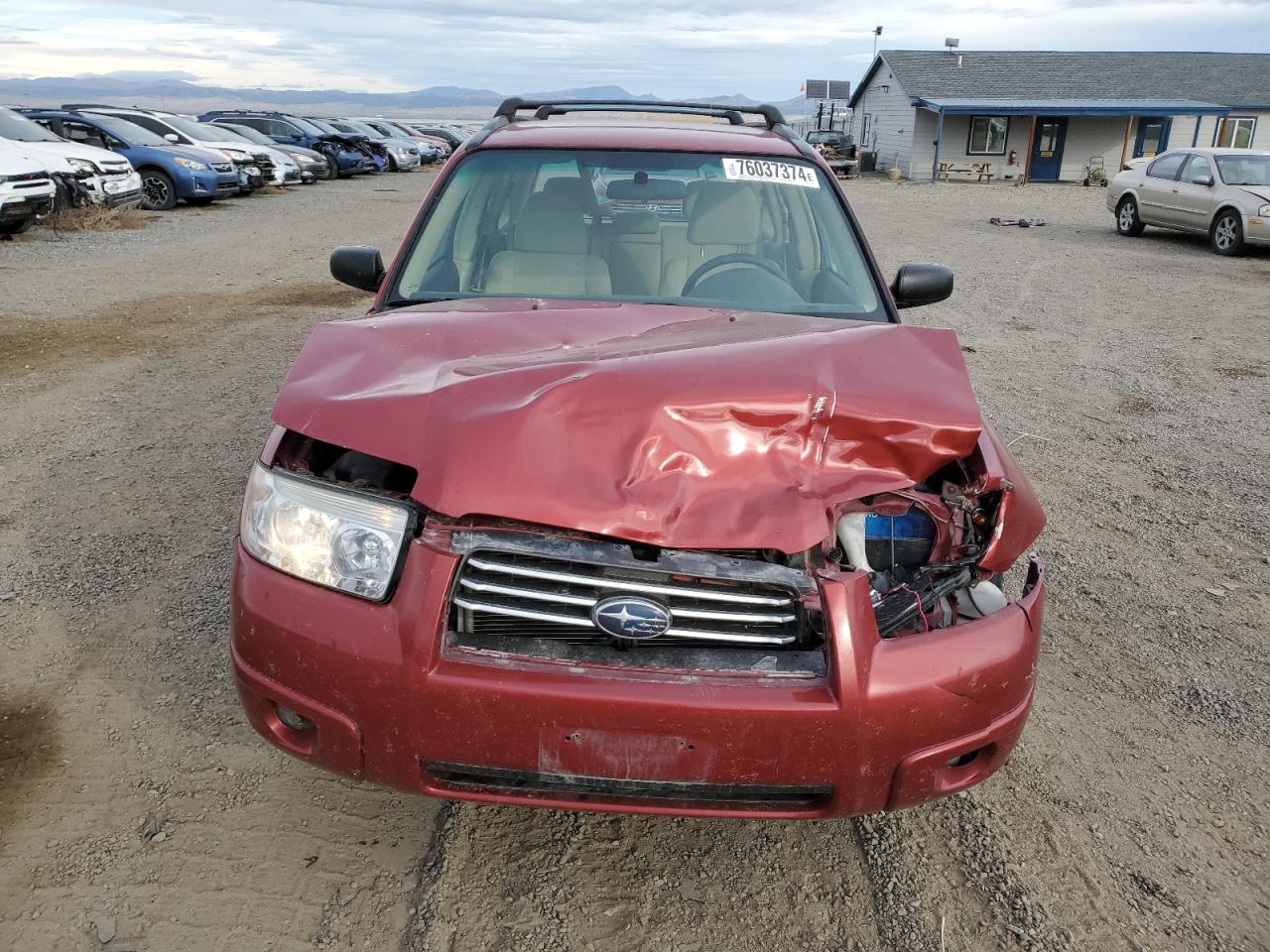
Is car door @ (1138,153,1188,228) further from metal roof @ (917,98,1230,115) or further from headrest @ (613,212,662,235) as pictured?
metal roof @ (917,98,1230,115)

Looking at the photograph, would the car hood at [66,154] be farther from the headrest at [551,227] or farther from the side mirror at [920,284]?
the side mirror at [920,284]

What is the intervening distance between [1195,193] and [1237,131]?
29613 millimetres

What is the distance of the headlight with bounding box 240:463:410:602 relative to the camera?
209cm

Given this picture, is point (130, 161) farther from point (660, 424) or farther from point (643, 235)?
point (660, 424)

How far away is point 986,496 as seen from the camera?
2.40 metres

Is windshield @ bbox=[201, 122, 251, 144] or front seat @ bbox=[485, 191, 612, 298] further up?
front seat @ bbox=[485, 191, 612, 298]

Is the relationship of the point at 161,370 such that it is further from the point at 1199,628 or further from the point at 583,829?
the point at 1199,628

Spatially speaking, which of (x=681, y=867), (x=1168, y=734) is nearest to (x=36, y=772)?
(x=681, y=867)

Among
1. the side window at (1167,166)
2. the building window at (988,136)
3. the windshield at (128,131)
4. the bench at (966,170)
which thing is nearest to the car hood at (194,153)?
the windshield at (128,131)

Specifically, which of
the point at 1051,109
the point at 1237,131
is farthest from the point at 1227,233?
the point at 1237,131

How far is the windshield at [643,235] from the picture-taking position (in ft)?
11.1

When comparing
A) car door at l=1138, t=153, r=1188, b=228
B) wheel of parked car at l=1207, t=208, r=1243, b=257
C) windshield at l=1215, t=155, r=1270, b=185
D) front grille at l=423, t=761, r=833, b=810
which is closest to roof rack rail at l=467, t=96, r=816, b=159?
front grille at l=423, t=761, r=833, b=810

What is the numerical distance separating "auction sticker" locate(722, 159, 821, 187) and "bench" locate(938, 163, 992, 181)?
35154 mm

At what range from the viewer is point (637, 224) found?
354cm
